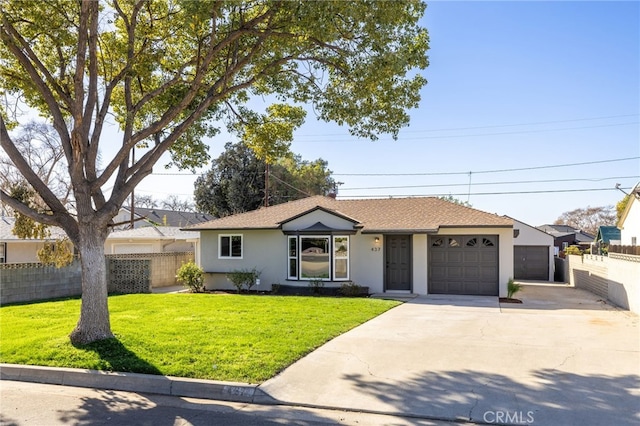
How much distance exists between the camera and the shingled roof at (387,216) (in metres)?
16.9

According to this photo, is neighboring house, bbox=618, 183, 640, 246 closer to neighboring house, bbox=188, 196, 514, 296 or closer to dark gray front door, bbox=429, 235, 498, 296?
neighboring house, bbox=188, 196, 514, 296

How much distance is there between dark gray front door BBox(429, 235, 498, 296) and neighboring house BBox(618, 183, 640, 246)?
10240 mm

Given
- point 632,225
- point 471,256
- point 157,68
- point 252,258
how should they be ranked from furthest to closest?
point 632,225
point 252,258
point 471,256
point 157,68

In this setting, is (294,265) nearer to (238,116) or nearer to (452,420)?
(238,116)

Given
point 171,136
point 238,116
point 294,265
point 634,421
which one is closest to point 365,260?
point 294,265

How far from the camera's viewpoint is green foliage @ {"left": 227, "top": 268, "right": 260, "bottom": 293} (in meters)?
18.2

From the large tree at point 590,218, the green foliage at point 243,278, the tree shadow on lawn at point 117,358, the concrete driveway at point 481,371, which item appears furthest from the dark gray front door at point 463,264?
the large tree at point 590,218

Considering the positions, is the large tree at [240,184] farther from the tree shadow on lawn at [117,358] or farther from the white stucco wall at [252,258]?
the tree shadow on lawn at [117,358]

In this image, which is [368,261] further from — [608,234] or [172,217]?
[172,217]

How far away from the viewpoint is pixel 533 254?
2642 centimetres

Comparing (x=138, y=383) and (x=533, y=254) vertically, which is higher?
(x=533, y=254)

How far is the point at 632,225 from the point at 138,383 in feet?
81.2

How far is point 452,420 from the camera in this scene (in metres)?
5.25

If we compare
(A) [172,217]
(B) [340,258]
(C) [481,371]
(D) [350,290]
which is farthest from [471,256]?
(A) [172,217]
